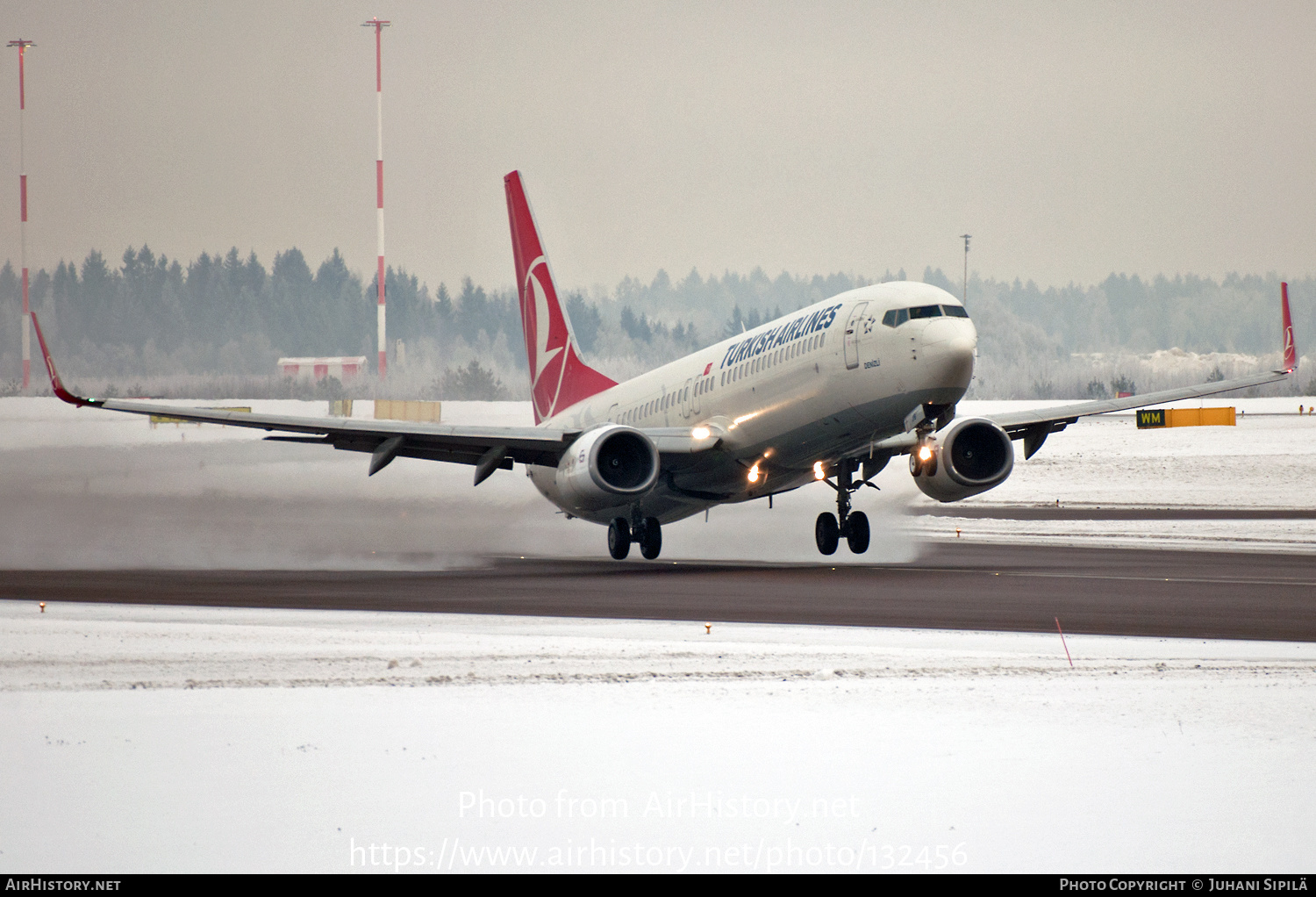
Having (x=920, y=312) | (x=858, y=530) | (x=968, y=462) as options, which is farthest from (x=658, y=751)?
(x=858, y=530)

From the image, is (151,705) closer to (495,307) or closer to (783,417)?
(783,417)

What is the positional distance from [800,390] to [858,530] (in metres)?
3.84

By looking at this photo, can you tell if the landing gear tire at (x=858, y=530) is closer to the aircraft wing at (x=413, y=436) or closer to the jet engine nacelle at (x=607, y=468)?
the aircraft wing at (x=413, y=436)

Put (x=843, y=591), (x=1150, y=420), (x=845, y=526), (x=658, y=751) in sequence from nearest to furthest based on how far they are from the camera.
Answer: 1. (x=658, y=751)
2. (x=843, y=591)
3. (x=845, y=526)
4. (x=1150, y=420)

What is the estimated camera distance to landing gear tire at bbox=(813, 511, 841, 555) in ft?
92.4

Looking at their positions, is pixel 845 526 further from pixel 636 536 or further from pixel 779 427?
pixel 636 536

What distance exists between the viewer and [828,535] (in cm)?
2820

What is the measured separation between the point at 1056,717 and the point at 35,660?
9.04 m

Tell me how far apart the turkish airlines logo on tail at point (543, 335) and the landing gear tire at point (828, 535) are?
35.2 feet

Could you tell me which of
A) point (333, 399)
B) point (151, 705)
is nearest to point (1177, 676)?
point (151, 705)

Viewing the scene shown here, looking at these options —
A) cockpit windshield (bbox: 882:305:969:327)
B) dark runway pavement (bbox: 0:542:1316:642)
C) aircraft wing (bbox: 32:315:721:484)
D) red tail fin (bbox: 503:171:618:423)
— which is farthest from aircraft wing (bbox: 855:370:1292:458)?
red tail fin (bbox: 503:171:618:423)

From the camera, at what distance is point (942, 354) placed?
912 inches

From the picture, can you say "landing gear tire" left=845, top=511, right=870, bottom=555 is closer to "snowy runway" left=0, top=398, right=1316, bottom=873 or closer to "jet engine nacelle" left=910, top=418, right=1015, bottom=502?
"jet engine nacelle" left=910, top=418, right=1015, bottom=502

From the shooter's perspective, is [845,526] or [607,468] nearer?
[607,468]
